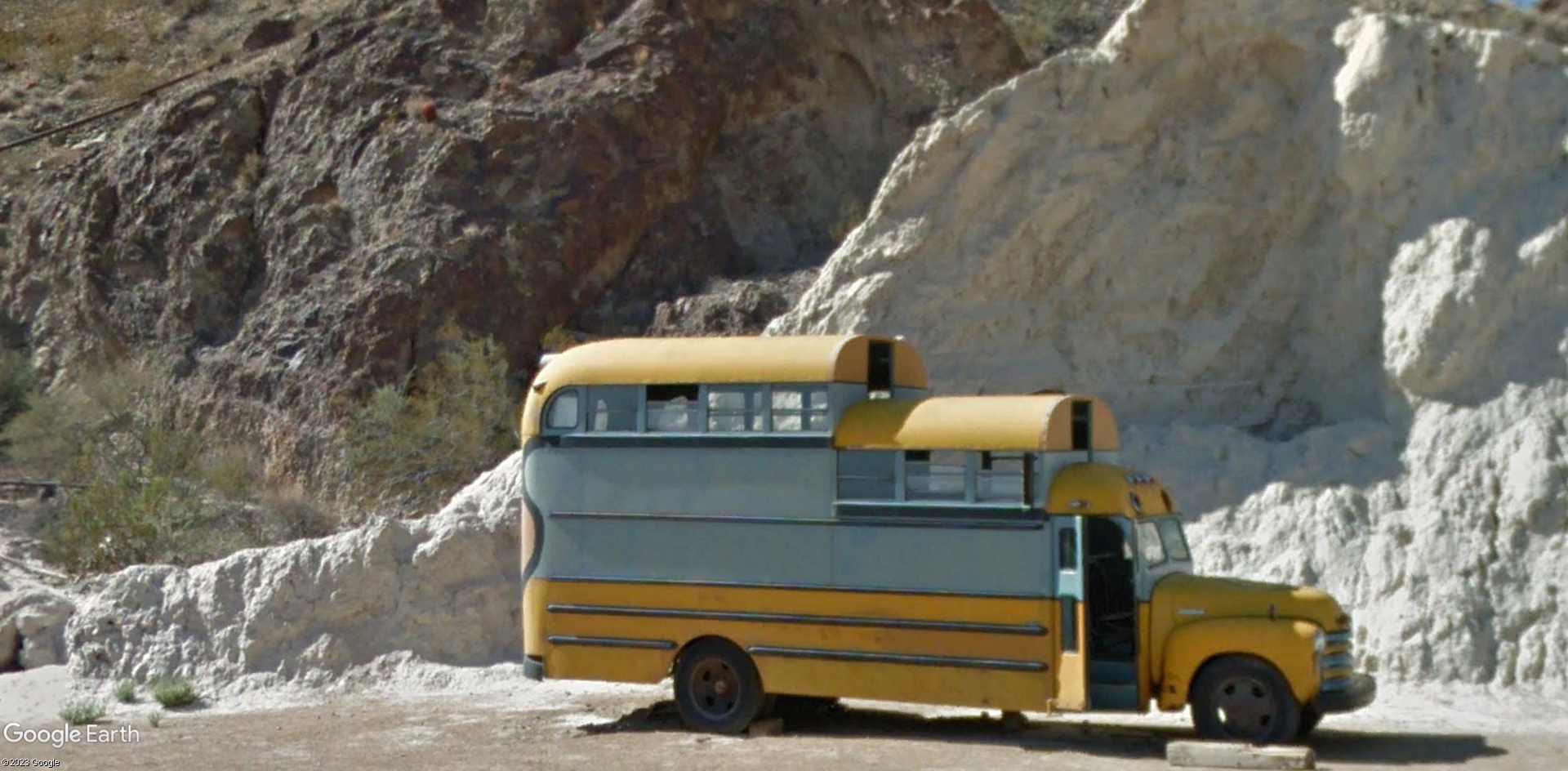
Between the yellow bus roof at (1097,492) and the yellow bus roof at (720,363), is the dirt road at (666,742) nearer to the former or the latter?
the yellow bus roof at (1097,492)

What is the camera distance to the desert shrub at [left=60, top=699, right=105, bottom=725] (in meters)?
14.4

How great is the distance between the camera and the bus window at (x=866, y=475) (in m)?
12.0

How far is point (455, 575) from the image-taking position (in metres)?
15.7

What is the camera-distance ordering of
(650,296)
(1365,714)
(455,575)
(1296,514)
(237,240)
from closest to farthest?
1. (1365,714)
2. (1296,514)
3. (455,575)
4. (650,296)
5. (237,240)

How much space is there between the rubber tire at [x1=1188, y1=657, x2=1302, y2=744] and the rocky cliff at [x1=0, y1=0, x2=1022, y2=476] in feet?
51.6

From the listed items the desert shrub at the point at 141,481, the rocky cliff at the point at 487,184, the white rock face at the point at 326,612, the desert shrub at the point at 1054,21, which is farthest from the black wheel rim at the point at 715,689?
the desert shrub at the point at 1054,21

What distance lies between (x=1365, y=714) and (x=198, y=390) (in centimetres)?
2072

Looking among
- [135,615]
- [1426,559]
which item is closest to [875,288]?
[1426,559]

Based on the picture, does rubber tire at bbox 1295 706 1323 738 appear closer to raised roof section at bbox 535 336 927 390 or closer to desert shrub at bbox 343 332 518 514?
raised roof section at bbox 535 336 927 390

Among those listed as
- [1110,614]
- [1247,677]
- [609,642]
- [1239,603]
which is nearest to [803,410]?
[609,642]

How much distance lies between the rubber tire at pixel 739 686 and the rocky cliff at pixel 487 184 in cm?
1425

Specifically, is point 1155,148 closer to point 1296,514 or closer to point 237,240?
point 1296,514

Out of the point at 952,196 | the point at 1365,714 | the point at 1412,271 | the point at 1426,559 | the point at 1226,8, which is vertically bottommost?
the point at 1365,714

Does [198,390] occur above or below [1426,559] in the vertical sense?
above
